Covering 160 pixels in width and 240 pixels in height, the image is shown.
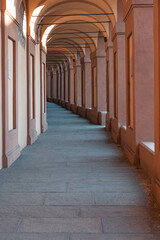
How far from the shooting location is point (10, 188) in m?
6.73

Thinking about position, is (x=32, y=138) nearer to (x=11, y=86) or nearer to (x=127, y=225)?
(x=11, y=86)

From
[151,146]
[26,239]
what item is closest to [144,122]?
[151,146]

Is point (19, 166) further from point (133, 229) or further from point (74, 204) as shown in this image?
point (133, 229)

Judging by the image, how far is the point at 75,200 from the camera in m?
A: 5.88

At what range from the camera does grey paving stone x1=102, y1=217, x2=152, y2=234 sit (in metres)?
4.52

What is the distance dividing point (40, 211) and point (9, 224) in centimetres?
63

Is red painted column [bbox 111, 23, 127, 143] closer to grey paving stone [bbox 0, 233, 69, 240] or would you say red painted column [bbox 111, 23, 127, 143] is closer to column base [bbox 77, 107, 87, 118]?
grey paving stone [bbox 0, 233, 69, 240]

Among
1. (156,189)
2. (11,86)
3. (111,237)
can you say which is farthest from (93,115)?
(111,237)

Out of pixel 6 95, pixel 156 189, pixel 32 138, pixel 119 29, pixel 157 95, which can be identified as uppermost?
pixel 119 29

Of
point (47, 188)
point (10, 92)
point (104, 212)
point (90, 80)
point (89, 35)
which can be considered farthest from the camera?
point (90, 80)

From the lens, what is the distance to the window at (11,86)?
9547mm

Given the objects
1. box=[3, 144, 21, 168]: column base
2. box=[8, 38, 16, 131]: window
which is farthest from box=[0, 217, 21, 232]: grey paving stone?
box=[8, 38, 16, 131]: window

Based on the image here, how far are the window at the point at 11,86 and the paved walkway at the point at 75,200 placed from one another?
1.07m

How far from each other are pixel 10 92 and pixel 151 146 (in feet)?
13.1
